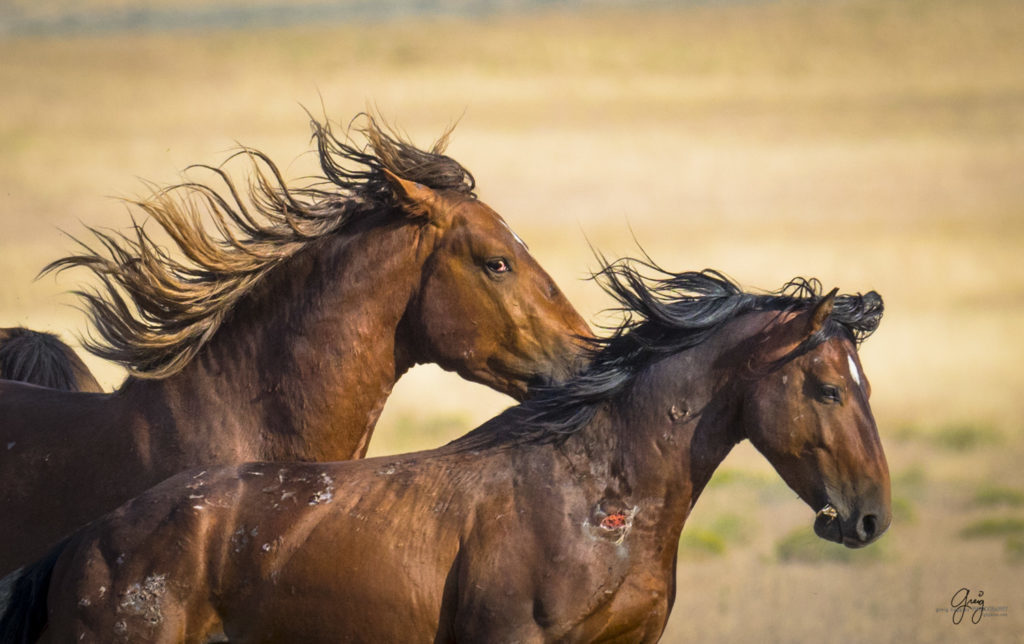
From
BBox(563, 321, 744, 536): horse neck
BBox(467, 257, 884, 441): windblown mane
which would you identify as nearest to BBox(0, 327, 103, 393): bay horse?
BBox(467, 257, 884, 441): windblown mane

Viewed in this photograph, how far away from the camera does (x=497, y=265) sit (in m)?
5.22

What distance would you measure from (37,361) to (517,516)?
2773 mm

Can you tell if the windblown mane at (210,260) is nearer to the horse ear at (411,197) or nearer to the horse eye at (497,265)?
the horse ear at (411,197)

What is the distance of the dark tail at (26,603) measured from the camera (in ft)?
14.3

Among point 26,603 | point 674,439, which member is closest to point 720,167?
point 674,439

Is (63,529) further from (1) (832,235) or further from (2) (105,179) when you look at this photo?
(2) (105,179)

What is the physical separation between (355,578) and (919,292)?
18065 mm

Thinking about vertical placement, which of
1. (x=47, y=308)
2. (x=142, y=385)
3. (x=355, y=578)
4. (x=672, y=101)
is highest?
(x=672, y=101)

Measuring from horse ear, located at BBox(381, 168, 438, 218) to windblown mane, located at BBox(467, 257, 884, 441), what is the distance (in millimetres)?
776

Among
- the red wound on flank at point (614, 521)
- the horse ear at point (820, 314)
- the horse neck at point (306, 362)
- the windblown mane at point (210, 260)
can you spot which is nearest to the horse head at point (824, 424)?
the horse ear at point (820, 314)

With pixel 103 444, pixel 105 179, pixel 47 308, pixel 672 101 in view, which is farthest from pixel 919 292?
pixel 672 101

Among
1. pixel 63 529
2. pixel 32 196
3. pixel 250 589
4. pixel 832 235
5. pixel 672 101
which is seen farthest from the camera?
pixel 672 101

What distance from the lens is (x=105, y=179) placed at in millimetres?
29062

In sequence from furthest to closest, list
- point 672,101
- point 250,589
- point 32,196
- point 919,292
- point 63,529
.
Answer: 1. point 672,101
2. point 32,196
3. point 919,292
4. point 63,529
5. point 250,589
